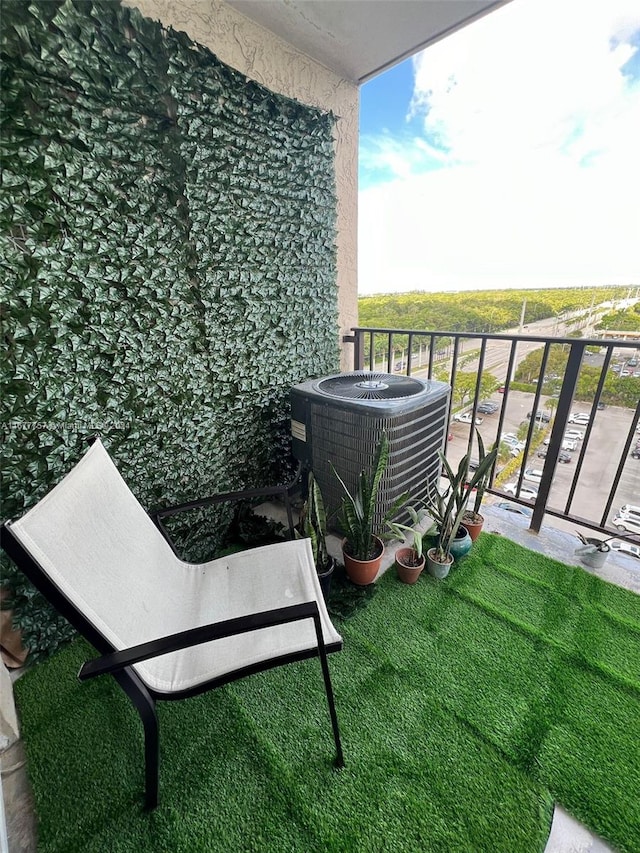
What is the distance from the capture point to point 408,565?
5.86 ft

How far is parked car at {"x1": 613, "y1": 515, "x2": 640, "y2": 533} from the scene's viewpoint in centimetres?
190

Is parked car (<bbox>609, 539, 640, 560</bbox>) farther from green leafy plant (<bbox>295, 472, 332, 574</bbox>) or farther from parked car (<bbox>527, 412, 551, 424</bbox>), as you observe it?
green leafy plant (<bbox>295, 472, 332, 574</bbox>)

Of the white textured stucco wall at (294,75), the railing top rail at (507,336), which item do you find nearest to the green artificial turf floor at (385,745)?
the railing top rail at (507,336)

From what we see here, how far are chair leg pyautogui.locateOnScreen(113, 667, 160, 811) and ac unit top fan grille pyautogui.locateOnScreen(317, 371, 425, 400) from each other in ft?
4.82

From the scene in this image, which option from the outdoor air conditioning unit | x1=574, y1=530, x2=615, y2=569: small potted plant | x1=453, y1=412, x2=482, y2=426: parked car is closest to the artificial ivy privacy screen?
the outdoor air conditioning unit

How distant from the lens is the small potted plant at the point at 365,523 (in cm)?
165

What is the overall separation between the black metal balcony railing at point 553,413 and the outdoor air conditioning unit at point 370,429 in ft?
1.00

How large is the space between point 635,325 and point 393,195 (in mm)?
2928

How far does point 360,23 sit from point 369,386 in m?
2.04

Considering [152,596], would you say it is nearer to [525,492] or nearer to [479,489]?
[479,489]

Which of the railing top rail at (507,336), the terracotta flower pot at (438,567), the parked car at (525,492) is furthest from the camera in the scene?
the parked car at (525,492)

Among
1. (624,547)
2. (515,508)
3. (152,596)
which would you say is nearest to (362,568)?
(152,596)

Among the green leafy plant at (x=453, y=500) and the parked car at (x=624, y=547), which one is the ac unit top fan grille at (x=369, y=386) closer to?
the green leafy plant at (x=453, y=500)

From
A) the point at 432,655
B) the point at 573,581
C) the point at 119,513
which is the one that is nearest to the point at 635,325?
the point at 573,581
